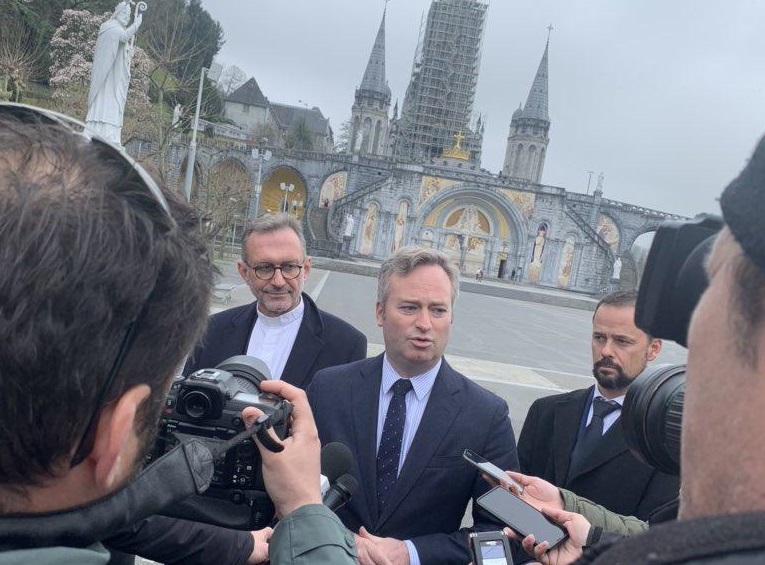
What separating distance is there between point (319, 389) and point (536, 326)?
1976cm

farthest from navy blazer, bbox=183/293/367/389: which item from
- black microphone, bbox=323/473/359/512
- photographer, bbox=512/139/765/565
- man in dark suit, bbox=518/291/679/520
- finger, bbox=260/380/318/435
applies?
photographer, bbox=512/139/765/565

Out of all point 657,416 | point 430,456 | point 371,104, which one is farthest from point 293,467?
point 371,104

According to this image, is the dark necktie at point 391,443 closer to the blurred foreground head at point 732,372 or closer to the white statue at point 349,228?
the blurred foreground head at point 732,372

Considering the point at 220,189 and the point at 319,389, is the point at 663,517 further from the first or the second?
the point at 220,189

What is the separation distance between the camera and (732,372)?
747 millimetres

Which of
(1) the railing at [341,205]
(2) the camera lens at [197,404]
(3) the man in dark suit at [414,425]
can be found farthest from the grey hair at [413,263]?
(1) the railing at [341,205]

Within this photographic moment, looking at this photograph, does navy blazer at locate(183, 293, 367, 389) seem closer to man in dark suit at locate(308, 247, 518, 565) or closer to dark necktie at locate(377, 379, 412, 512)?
man in dark suit at locate(308, 247, 518, 565)

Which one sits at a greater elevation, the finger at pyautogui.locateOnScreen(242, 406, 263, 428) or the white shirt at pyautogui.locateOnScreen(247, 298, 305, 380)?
the finger at pyautogui.locateOnScreen(242, 406, 263, 428)

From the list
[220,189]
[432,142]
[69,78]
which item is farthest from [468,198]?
[69,78]

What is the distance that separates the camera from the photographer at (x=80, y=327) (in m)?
0.86

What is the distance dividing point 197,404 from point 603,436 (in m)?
2.14

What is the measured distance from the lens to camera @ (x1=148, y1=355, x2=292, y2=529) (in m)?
1.47

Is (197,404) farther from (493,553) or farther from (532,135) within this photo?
(532,135)

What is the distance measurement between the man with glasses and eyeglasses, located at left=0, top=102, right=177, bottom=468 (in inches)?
103
